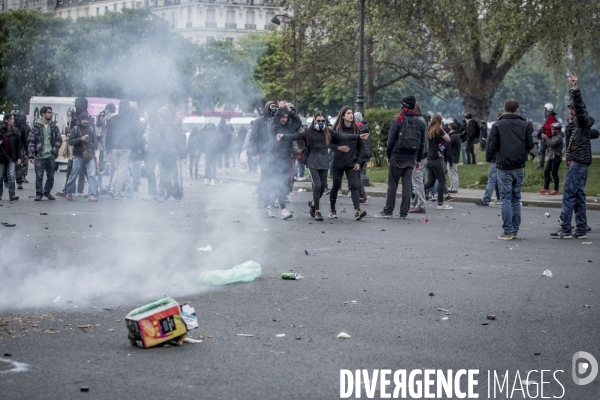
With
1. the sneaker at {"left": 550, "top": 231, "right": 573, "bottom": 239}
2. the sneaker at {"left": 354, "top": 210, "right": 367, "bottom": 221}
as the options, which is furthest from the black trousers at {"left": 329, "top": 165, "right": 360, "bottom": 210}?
the sneaker at {"left": 550, "top": 231, "right": 573, "bottom": 239}

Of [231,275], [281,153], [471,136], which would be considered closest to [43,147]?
[281,153]

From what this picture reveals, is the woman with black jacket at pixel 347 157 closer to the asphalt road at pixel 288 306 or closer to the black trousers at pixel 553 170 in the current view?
the asphalt road at pixel 288 306

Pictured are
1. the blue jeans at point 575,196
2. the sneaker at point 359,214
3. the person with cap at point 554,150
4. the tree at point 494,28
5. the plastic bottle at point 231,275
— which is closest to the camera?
the plastic bottle at point 231,275

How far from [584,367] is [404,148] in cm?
964

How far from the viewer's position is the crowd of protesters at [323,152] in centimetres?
1240

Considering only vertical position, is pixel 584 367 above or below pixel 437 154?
below

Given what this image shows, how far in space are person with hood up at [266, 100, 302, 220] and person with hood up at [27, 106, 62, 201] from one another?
5.61 metres

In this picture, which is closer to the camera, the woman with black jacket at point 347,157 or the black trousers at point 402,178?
the woman with black jacket at point 347,157

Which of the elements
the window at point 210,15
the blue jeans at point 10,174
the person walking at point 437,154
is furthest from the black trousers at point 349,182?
the blue jeans at point 10,174

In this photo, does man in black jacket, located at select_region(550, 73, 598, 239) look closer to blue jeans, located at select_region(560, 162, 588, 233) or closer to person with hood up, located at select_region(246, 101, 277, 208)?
blue jeans, located at select_region(560, 162, 588, 233)

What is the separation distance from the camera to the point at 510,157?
1220 cm

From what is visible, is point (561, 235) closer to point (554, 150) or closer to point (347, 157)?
point (347, 157)

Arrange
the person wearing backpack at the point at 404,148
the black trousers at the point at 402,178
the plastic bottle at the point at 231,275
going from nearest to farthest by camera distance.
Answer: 1. the plastic bottle at the point at 231,275
2. the person wearing backpack at the point at 404,148
3. the black trousers at the point at 402,178

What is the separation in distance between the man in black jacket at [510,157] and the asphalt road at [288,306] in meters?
0.38
